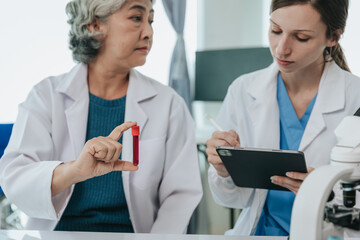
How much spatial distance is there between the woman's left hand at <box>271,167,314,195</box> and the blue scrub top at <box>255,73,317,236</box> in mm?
218

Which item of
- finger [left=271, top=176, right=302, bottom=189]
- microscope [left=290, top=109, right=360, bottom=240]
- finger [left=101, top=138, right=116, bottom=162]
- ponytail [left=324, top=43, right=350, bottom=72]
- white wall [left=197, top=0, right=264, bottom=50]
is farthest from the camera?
white wall [left=197, top=0, right=264, bottom=50]

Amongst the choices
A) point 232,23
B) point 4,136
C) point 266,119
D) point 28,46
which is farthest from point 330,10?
point 28,46

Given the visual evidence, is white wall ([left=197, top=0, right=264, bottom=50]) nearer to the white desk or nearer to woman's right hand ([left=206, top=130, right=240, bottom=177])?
woman's right hand ([left=206, top=130, right=240, bottom=177])

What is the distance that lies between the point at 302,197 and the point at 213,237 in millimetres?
338

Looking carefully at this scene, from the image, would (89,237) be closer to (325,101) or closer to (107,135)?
(107,135)

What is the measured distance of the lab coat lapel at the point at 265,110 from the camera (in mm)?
1497

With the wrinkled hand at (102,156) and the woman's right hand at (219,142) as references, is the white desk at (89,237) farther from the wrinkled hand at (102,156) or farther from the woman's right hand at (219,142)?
the woman's right hand at (219,142)

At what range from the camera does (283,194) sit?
4.76ft

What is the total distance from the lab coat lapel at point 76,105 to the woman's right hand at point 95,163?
0.60 ft

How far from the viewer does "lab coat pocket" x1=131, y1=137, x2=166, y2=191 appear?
4.63 ft

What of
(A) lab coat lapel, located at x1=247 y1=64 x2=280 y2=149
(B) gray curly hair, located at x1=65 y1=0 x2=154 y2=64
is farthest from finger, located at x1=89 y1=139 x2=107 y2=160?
(A) lab coat lapel, located at x1=247 y1=64 x2=280 y2=149

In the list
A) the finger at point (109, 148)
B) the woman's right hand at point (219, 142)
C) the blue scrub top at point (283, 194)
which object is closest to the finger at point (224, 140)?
the woman's right hand at point (219, 142)

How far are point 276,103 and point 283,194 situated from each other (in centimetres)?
34

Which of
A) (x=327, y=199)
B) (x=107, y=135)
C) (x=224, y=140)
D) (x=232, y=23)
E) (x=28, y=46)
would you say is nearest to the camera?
(x=327, y=199)
